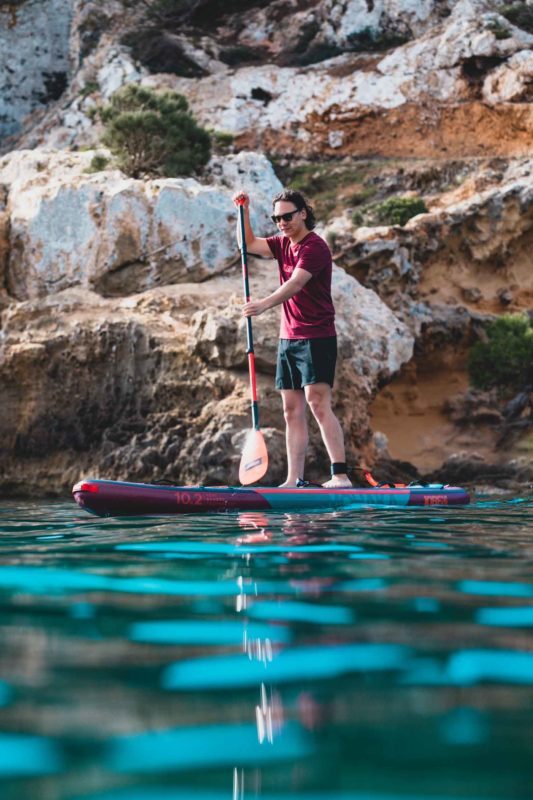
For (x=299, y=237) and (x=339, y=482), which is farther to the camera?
(x=299, y=237)

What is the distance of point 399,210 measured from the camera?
18.7 m

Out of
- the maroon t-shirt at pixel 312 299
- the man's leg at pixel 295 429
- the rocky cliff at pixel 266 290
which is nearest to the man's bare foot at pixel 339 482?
the man's leg at pixel 295 429

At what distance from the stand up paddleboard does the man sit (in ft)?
0.79

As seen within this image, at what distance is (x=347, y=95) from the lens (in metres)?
30.1

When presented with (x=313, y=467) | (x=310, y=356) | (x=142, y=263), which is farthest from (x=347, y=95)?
(x=310, y=356)

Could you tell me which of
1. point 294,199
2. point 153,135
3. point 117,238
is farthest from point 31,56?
point 294,199

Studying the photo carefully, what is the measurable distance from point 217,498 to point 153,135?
44.3ft

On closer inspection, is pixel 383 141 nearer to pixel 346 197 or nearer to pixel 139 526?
pixel 346 197

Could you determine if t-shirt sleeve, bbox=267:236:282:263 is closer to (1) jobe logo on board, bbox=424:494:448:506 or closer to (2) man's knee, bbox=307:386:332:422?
(2) man's knee, bbox=307:386:332:422

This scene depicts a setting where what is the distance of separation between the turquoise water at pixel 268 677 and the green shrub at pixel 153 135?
12.9 m

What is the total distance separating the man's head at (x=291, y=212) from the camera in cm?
594

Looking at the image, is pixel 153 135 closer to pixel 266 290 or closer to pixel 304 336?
pixel 266 290

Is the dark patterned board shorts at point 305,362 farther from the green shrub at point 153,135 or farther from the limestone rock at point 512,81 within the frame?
the limestone rock at point 512,81

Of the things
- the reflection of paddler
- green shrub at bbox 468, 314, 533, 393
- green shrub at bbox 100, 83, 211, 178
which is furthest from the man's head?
green shrub at bbox 100, 83, 211, 178
